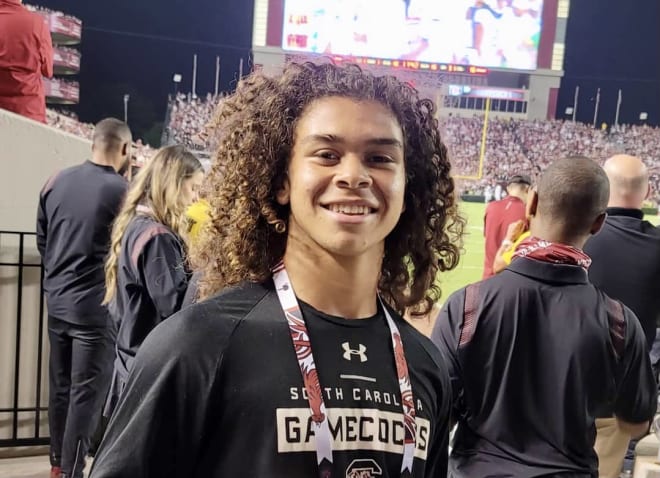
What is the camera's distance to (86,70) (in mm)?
7324

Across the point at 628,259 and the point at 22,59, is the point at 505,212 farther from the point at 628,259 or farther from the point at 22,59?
the point at 22,59

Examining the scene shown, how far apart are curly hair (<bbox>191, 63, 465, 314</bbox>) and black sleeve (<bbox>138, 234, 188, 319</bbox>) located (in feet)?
3.44

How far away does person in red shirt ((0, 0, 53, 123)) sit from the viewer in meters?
3.42

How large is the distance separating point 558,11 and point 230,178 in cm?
1256

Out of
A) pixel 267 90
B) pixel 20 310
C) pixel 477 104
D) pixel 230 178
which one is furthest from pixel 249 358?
pixel 477 104

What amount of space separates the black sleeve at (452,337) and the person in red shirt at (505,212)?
3218 mm

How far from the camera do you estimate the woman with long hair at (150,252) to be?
87.3 inches

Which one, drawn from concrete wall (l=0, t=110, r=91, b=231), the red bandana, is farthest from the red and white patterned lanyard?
concrete wall (l=0, t=110, r=91, b=231)

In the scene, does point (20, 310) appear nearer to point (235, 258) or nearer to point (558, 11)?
point (235, 258)

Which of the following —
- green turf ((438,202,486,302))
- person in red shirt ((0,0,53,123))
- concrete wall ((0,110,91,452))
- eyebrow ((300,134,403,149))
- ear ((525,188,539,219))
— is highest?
person in red shirt ((0,0,53,123))

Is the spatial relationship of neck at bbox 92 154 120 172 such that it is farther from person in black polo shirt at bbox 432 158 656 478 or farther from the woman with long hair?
person in black polo shirt at bbox 432 158 656 478

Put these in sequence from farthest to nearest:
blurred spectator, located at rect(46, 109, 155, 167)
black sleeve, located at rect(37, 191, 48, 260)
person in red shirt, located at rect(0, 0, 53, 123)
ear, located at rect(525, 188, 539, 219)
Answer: blurred spectator, located at rect(46, 109, 155, 167) < person in red shirt, located at rect(0, 0, 53, 123) < black sleeve, located at rect(37, 191, 48, 260) < ear, located at rect(525, 188, 539, 219)

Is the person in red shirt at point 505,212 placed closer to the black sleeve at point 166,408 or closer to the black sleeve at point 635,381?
the black sleeve at point 635,381

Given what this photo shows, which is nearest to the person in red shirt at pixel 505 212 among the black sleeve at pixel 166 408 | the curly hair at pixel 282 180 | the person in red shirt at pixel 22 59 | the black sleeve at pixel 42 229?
the black sleeve at pixel 42 229
